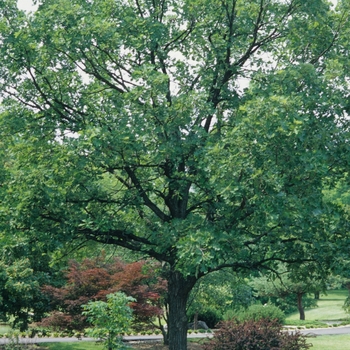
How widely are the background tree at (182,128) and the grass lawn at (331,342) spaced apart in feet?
41.7

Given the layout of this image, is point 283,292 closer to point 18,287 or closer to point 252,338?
point 252,338

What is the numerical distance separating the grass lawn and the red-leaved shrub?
6.29 meters

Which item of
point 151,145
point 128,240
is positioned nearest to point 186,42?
point 151,145

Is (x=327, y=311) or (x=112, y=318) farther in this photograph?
(x=327, y=311)

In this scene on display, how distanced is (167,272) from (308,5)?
6.34 meters

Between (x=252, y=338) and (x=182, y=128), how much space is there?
812cm

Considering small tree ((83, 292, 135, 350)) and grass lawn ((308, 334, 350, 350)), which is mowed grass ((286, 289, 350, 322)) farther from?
small tree ((83, 292, 135, 350))

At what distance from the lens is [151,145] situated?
32.6 ft

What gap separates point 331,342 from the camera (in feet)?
78.5

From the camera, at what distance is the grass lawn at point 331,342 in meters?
22.0

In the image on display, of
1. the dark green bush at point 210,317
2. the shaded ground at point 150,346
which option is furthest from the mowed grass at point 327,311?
the shaded ground at point 150,346

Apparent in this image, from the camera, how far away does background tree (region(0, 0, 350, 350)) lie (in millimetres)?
8586

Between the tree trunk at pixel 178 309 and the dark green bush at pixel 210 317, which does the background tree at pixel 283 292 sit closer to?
the dark green bush at pixel 210 317

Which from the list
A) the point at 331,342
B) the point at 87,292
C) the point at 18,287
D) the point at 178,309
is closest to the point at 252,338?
the point at 178,309
